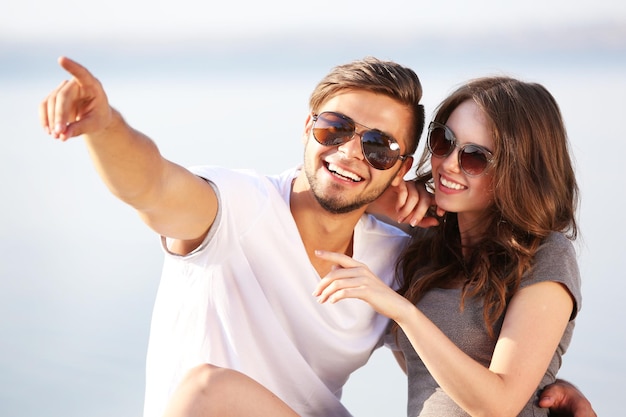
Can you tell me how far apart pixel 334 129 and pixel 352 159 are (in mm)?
125

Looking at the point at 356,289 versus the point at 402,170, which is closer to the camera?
the point at 356,289

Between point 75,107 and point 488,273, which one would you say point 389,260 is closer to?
point 488,273

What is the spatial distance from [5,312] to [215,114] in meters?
3.85

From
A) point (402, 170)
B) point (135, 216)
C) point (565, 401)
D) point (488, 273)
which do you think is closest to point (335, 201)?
point (402, 170)

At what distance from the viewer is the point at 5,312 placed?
259 inches

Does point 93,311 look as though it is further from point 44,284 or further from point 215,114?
point 215,114

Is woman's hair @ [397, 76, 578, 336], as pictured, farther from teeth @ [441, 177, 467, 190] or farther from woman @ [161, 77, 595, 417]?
teeth @ [441, 177, 467, 190]

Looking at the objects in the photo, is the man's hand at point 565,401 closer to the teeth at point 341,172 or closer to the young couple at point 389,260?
the young couple at point 389,260

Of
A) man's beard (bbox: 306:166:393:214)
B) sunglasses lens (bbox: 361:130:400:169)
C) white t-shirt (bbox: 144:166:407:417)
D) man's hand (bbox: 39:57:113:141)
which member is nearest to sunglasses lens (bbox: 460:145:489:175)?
sunglasses lens (bbox: 361:130:400:169)

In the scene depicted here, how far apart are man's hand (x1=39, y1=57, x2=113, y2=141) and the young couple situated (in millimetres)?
560

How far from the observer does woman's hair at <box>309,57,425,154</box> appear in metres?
3.34

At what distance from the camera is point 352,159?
3271 millimetres

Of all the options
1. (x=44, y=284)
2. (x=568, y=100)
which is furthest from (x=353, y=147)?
(x=568, y=100)

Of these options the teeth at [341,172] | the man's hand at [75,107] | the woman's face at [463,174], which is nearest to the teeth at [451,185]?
the woman's face at [463,174]
